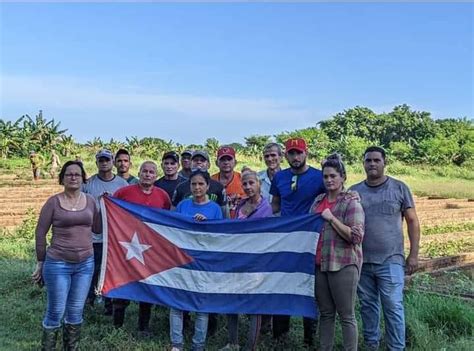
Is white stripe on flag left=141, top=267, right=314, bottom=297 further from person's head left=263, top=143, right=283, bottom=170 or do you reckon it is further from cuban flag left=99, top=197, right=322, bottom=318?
person's head left=263, top=143, right=283, bottom=170

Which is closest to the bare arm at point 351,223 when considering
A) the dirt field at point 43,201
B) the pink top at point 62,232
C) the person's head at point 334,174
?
the person's head at point 334,174

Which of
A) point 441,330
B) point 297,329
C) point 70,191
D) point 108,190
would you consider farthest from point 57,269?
point 441,330

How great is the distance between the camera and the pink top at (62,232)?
4527 mm

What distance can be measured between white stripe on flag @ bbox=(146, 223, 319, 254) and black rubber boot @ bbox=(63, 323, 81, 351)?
107 cm

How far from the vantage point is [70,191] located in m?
4.63

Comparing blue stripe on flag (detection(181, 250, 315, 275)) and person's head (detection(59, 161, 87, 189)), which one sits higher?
person's head (detection(59, 161, 87, 189))

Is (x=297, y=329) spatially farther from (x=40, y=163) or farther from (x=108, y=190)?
(x=40, y=163)

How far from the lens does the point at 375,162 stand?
4496 millimetres

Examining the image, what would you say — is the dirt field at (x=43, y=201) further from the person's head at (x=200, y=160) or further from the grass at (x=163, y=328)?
the person's head at (x=200, y=160)

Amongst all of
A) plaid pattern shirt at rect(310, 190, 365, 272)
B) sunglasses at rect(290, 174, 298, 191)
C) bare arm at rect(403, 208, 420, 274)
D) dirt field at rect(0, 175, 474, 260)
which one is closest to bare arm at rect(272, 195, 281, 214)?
sunglasses at rect(290, 174, 298, 191)

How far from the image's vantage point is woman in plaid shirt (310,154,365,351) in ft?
13.6

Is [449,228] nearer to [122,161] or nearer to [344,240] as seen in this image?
[122,161]

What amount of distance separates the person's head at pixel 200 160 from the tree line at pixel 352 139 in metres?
23.1

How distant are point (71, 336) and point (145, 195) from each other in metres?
1.39
